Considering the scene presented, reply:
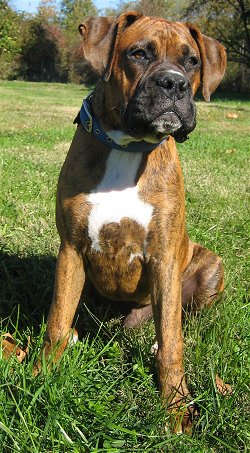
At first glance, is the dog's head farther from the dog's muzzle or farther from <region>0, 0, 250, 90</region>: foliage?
<region>0, 0, 250, 90</region>: foliage

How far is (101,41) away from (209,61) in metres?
0.64

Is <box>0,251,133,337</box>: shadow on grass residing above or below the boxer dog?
below

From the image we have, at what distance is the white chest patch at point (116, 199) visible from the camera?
104 inches

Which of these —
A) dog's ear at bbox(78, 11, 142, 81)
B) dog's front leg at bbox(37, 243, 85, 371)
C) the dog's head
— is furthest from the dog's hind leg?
dog's ear at bbox(78, 11, 142, 81)

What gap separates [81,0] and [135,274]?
174ft

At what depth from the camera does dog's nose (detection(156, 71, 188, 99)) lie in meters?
2.49

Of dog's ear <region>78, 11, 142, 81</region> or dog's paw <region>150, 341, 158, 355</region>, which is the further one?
dog's paw <region>150, 341, 158, 355</region>

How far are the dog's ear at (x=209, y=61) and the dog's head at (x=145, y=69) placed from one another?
6 centimetres

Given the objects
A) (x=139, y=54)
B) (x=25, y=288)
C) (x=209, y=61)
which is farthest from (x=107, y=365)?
(x=209, y=61)

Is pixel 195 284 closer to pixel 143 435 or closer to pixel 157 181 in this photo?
pixel 157 181

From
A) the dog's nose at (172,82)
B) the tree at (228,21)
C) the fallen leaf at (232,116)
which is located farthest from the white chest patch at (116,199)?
the tree at (228,21)

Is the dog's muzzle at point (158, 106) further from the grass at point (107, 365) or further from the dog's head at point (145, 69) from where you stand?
the grass at point (107, 365)

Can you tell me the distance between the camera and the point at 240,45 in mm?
27562

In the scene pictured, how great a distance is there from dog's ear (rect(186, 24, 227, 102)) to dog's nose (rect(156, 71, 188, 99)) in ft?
1.70
